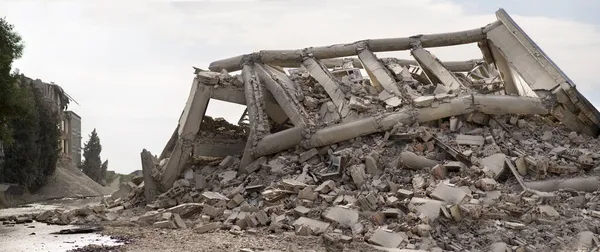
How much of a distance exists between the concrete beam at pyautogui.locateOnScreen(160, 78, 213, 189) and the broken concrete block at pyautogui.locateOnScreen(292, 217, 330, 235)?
14.7 feet

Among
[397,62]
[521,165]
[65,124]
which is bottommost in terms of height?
[521,165]

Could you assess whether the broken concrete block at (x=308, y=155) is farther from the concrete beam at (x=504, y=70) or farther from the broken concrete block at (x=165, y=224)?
the concrete beam at (x=504, y=70)

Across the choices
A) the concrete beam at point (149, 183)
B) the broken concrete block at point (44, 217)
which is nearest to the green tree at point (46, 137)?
the broken concrete block at point (44, 217)

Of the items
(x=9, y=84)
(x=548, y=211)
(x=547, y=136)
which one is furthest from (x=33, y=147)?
(x=548, y=211)

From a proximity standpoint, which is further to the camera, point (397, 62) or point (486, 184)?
point (397, 62)

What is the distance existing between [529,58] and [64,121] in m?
33.3

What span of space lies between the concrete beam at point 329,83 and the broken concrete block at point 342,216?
2.97 m

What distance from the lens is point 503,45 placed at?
12383 mm

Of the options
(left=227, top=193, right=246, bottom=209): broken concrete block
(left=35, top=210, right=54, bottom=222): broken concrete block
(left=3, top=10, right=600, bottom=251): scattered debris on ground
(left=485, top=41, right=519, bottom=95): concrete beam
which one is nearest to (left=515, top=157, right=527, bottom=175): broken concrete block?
(left=3, top=10, right=600, bottom=251): scattered debris on ground

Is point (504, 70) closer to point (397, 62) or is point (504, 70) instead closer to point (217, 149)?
point (397, 62)

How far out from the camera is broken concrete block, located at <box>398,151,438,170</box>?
1006cm

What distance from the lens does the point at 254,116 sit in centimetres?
1241

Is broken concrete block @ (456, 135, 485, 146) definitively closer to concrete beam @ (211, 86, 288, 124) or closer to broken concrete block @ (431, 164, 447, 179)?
broken concrete block @ (431, 164, 447, 179)

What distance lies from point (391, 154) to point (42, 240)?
18.0ft
